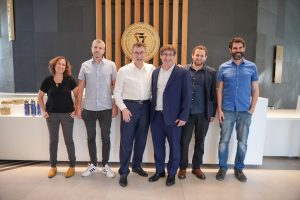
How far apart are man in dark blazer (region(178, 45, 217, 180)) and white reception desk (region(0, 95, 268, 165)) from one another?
1.21ft

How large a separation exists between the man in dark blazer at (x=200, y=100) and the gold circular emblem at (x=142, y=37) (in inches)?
101

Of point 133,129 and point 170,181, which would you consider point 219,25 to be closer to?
point 133,129

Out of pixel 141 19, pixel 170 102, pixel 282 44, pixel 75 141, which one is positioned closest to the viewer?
pixel 170 102

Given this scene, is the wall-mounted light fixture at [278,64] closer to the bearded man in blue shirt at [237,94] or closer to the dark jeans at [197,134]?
the bearded man in blue shirt at [237,94]

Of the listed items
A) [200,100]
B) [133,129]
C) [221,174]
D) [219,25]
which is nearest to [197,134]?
[200,100]

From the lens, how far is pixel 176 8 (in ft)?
17.6

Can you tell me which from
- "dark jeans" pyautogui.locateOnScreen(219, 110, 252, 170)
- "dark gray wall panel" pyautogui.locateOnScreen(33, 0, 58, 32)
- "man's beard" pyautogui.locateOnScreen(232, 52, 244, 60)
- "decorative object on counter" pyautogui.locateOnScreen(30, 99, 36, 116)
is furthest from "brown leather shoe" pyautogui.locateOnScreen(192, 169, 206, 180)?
"dark gray wall panel" pyautogui.locateOnScreen(33, 0, 58, 32)

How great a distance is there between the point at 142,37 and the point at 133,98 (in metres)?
2.91

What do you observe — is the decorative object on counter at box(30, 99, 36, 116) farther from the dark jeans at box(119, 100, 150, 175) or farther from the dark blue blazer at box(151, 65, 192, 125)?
the dark blue blazer at box(151, 65, 192, 125)

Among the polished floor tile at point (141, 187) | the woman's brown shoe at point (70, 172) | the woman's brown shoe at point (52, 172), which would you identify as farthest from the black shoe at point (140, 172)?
the woman's brown shoe at point (52, 172)

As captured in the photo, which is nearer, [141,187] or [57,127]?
[141,187]

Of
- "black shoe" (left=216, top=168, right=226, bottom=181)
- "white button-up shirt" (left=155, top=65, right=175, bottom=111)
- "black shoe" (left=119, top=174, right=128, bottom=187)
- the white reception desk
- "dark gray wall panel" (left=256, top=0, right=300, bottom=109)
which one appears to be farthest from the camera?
"dark gray wall panel" (left=256, top=0, right=300, bottom=109)

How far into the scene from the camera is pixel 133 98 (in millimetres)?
2789

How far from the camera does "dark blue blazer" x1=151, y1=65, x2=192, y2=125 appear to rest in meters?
2.70
